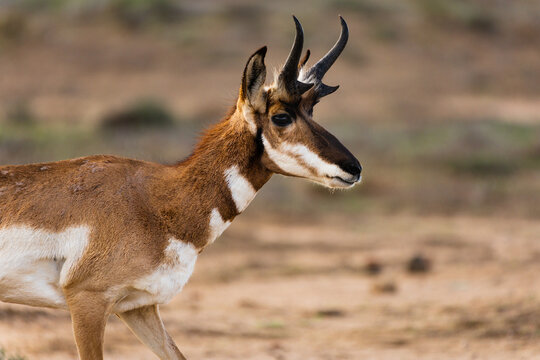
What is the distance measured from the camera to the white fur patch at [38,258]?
585cm

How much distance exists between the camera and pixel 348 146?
23094 mm

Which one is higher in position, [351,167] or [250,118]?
[250,118]

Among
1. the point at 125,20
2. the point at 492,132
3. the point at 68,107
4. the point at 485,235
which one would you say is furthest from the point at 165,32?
the point at 485,235

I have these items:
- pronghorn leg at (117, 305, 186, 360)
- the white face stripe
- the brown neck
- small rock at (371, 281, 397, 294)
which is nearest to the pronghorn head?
the brown neck

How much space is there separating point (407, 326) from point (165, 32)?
30478 millimetres

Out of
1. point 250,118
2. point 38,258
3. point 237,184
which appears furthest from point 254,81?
point 38,258

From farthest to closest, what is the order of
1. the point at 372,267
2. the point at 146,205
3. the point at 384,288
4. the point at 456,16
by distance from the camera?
the point at 456,16 → the point at 372,267 → the point at 384,288 → the point at 146,205

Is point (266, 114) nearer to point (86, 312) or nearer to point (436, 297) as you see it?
point (86, 312)

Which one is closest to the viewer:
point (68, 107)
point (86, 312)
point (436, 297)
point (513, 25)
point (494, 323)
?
point (86, 312)

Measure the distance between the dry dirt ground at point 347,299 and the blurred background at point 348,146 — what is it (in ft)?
0.15

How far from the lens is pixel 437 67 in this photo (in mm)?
38594

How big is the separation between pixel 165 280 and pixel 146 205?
0.58 meters

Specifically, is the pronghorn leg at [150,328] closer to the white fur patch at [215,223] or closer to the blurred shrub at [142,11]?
the white fur patch at [215,223]

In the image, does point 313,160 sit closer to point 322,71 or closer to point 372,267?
point 322,71
